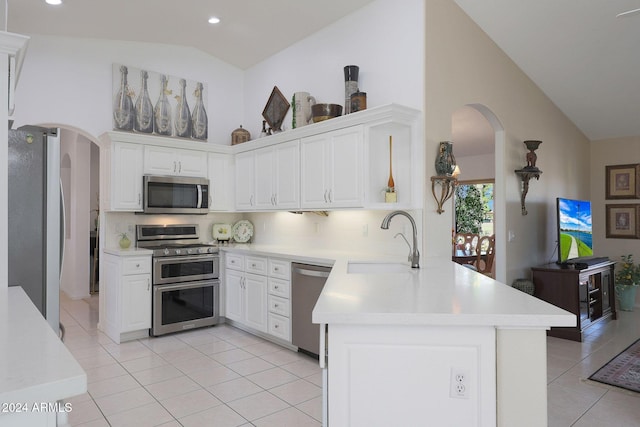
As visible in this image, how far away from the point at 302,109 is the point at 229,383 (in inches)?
108

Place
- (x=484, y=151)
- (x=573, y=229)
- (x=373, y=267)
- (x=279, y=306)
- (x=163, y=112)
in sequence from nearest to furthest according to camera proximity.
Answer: (x=373, y=267), (x=279, y=306), (x=573, y=229), (x=163, y=112), (x=484, y=151)

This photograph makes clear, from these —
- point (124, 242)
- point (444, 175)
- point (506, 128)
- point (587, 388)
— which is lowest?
point (587, 388)

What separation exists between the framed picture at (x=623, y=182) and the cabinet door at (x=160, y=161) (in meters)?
5.96

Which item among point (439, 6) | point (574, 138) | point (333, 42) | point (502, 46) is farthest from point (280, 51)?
point (574, 138)

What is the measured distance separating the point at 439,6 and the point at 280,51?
214 cm

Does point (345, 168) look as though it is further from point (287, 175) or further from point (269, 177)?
point (269, 177)

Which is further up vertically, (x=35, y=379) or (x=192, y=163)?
(x=192, y=163)

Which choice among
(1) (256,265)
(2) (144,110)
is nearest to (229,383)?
(1) (256,265)

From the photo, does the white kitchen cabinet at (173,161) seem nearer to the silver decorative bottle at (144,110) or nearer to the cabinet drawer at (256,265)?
the silver decorative bottle at (144,110)

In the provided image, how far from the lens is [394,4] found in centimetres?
380

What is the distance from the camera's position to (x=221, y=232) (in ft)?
17.7

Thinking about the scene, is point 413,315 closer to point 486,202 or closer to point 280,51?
point 280,51

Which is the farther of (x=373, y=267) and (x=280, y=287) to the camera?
(x=280, y=287)

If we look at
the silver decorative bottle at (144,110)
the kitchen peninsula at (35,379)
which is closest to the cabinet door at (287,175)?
the silver decorative bottle at (144,110)
